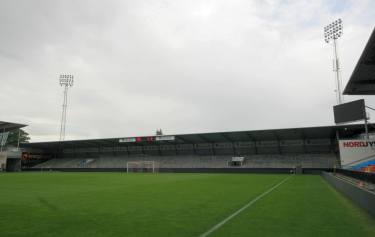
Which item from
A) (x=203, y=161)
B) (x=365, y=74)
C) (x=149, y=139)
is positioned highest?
(x=365, y=74)

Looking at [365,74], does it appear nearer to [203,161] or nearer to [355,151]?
[355,151]

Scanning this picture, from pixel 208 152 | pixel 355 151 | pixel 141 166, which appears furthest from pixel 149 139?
pixel 355 151

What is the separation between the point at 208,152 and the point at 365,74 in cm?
4484

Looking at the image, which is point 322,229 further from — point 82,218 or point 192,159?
point 192,159

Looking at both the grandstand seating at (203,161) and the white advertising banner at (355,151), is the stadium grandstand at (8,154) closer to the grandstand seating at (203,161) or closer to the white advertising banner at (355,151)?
the grandstand seating at (203,161)

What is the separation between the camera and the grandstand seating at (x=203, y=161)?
51875 mm

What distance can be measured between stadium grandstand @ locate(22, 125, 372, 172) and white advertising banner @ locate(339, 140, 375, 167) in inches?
261

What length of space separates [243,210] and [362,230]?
13.4 ft

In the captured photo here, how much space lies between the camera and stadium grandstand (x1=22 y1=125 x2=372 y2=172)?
51750mm

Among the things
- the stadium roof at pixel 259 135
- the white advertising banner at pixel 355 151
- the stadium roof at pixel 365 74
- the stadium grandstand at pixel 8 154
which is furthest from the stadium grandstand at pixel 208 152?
the stadium roof at pixel 365 74

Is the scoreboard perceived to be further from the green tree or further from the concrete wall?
the green tree

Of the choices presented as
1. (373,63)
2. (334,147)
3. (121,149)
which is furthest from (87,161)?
(373,63)

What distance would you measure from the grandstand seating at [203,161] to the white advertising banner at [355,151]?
12.5 m

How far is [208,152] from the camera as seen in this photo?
2511 inches
